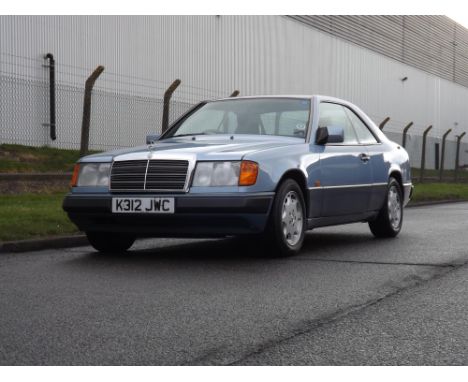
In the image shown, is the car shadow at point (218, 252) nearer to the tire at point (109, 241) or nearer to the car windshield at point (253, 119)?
the tire at point (109, 241)

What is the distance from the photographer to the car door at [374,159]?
920 cm

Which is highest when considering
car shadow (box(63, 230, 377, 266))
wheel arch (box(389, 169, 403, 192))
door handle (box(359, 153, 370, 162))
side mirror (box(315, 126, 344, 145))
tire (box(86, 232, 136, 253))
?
side mirror (box(315, 126, 344, 145))

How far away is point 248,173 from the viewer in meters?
7.19

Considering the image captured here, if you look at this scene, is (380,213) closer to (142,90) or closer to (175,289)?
(175,289)

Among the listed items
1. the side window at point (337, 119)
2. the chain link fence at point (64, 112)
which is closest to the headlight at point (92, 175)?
the side window at point (337, 119)

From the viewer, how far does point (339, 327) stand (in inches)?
182

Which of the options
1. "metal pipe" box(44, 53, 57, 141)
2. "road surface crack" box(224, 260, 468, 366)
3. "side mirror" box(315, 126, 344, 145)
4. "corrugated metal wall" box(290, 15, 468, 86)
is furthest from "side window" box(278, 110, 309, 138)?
"corrugated metal wall" box(290, 15, 468, 86)

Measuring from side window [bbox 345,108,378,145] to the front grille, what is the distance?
2.67 m

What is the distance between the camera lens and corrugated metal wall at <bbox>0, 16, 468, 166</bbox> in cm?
1972

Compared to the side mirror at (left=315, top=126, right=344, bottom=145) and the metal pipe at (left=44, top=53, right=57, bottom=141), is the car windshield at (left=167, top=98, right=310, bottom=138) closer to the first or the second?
the side mirror at (left=315, top=126, right=344, bottom=145)

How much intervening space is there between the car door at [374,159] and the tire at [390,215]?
0.15m

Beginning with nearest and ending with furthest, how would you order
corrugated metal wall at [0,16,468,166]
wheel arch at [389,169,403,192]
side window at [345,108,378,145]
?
side window at [345,108,378,145], wheel arch at [389,169,403,192], corrugated metal wall at [0,16,468,166]

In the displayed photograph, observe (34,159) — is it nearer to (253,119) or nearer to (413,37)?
(253,119)

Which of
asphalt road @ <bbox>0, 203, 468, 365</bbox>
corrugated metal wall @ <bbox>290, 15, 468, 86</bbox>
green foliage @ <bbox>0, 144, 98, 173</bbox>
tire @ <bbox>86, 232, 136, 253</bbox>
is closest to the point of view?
asphalt road @ <bbox>0, 203, 468, 365</bbox>
